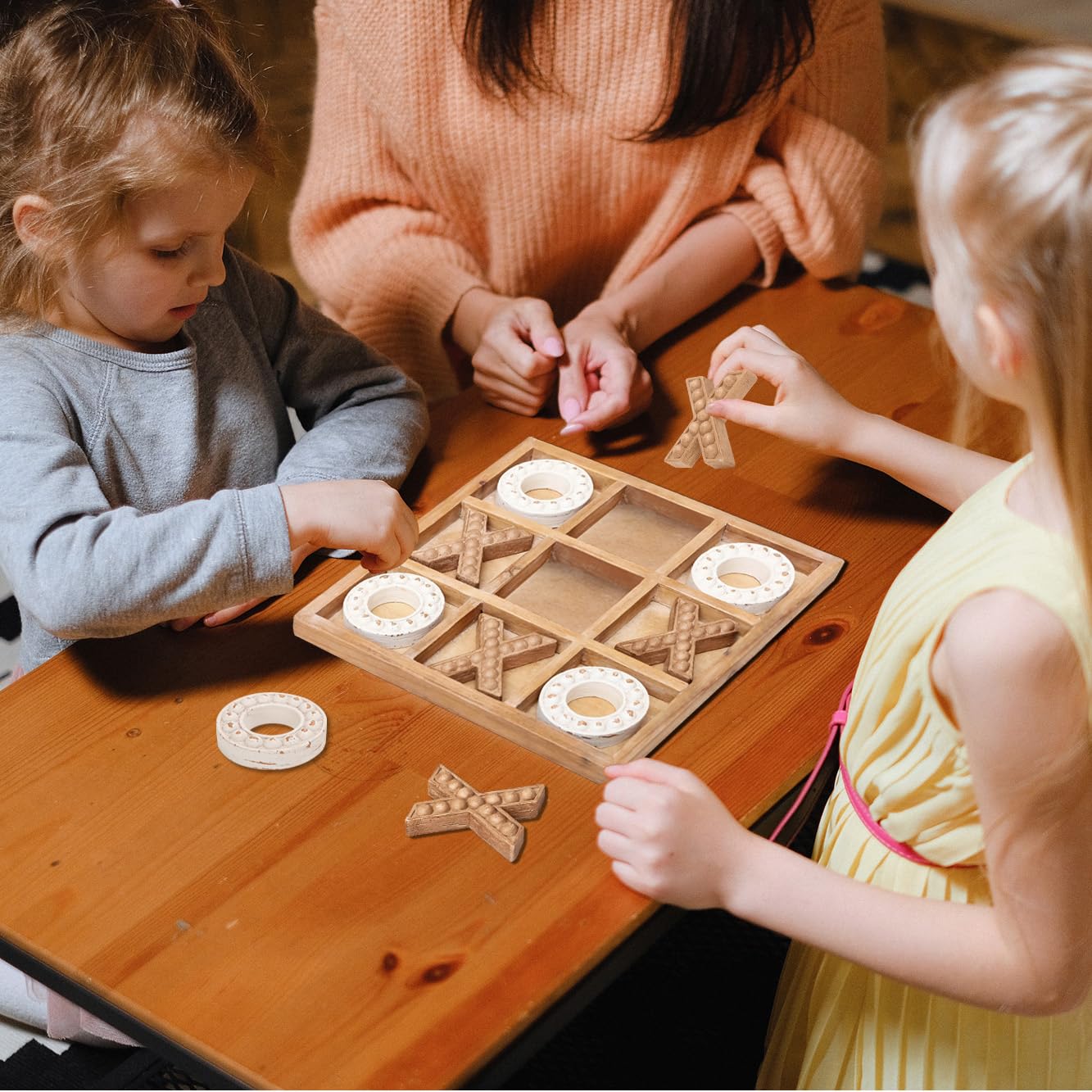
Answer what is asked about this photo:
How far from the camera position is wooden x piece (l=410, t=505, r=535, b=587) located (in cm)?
114

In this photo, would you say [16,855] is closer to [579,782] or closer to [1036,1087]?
[579,782]

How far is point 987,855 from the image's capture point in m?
0.81

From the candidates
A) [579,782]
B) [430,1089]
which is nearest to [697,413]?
[579,782]

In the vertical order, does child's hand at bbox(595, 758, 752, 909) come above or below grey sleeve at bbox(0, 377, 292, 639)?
below

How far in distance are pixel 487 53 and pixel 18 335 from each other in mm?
682

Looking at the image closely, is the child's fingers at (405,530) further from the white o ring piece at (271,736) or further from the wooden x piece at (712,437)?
the wooden x piece at (712,437)

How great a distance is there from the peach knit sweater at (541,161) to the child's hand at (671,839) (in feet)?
2.73

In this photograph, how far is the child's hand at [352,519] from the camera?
1.06 m

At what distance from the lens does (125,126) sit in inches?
40.6

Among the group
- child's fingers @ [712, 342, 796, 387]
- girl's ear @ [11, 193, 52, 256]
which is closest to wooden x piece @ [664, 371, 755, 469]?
child's fingers @ [712, 342, 796, 387]

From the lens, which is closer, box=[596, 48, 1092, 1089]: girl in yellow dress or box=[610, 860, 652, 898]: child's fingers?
box=[596, 48, 1092, 1089]: girl in yellow dress

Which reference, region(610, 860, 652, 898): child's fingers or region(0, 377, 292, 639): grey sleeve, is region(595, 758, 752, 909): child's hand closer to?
region(610, 860, 652, 898): child's fingers

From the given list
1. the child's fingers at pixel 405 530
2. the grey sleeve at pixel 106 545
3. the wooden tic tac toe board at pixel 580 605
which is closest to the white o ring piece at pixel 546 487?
the wooden tic tac toe board at pixel 580 605

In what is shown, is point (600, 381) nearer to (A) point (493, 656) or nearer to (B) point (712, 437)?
(B) point (712, 437)
